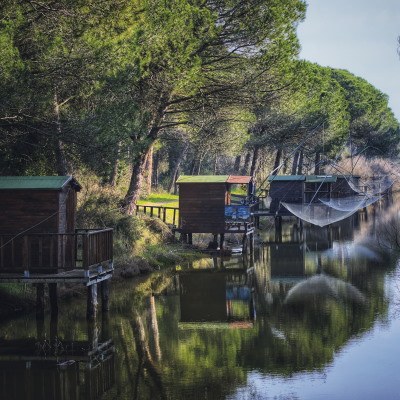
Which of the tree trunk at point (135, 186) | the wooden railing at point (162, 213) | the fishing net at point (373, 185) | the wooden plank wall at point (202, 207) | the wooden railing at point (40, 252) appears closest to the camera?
the wooden railing at point (40, 252)

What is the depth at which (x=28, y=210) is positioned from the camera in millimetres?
19984

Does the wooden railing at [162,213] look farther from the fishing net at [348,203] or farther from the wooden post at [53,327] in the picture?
the wooden post at [53,327]

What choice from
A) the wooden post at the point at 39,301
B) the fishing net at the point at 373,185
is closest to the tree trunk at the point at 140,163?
the wooden post at the point at 39,301

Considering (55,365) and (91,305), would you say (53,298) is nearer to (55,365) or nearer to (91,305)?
(91,305)

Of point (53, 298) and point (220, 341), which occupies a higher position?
point (53, 298)

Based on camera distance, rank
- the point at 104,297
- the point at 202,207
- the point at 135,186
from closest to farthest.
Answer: the point at 104,297
the point at 135,186
the point at 202,207

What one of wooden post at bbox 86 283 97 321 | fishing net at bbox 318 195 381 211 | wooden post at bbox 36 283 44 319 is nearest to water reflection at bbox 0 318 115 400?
wooden post at bbox 86 283 97 321

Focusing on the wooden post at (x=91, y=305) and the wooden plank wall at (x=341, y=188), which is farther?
the wooden plank wall at (x=341, y=188)

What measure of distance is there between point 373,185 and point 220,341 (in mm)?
49719

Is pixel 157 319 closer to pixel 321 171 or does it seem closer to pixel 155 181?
pixel 155 181

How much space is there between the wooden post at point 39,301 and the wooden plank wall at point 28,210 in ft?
5.99

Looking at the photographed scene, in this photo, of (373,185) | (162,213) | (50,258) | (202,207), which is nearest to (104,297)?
(50,258)

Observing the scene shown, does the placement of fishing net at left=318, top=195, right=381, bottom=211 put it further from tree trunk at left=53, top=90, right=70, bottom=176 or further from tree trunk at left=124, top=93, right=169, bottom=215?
tree trunk at left=53, top=90, right=70, bottom=176

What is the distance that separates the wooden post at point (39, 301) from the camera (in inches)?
806
